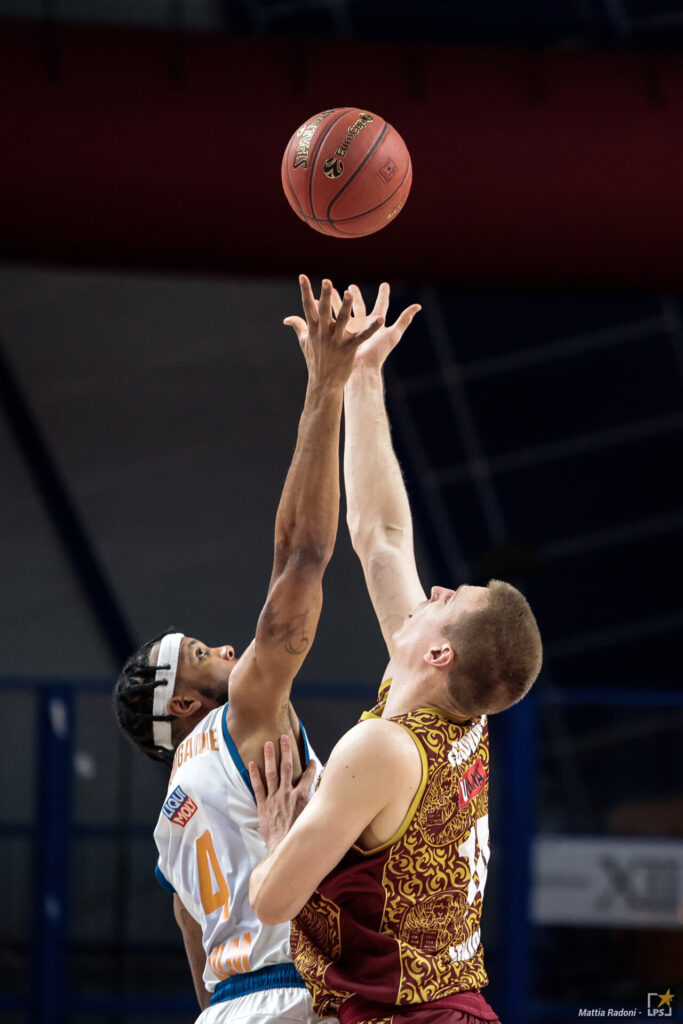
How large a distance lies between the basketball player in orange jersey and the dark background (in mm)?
4154

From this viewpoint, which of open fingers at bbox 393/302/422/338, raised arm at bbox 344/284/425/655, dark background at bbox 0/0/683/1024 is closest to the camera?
raised arm at bbox 344/284/425/655

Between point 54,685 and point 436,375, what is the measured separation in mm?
4880

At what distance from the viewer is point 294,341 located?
1112 cm

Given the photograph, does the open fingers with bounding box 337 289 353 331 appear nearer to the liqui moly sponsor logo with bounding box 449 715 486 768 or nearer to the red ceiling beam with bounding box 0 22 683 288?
the liqui moly sponsor logo with bounding box 449 715 486 768

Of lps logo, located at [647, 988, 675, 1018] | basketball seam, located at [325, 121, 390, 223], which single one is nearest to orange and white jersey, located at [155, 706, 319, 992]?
basketball seam, located at [325, 121, 390, 223]

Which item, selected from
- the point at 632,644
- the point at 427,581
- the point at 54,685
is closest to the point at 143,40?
the point at 54,685

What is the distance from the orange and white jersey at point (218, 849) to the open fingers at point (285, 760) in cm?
12

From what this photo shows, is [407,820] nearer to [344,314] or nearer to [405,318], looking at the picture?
[344,314]

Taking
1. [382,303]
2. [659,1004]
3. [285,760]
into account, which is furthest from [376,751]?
[659,1004]

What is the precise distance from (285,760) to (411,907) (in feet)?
1.65

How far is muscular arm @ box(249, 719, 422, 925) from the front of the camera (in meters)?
2.86

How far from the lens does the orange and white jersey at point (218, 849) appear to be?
11.2ft

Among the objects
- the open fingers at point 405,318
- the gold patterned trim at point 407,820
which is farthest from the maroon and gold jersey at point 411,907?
the open fingers at point 405,318

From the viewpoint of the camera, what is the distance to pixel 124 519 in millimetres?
11305
